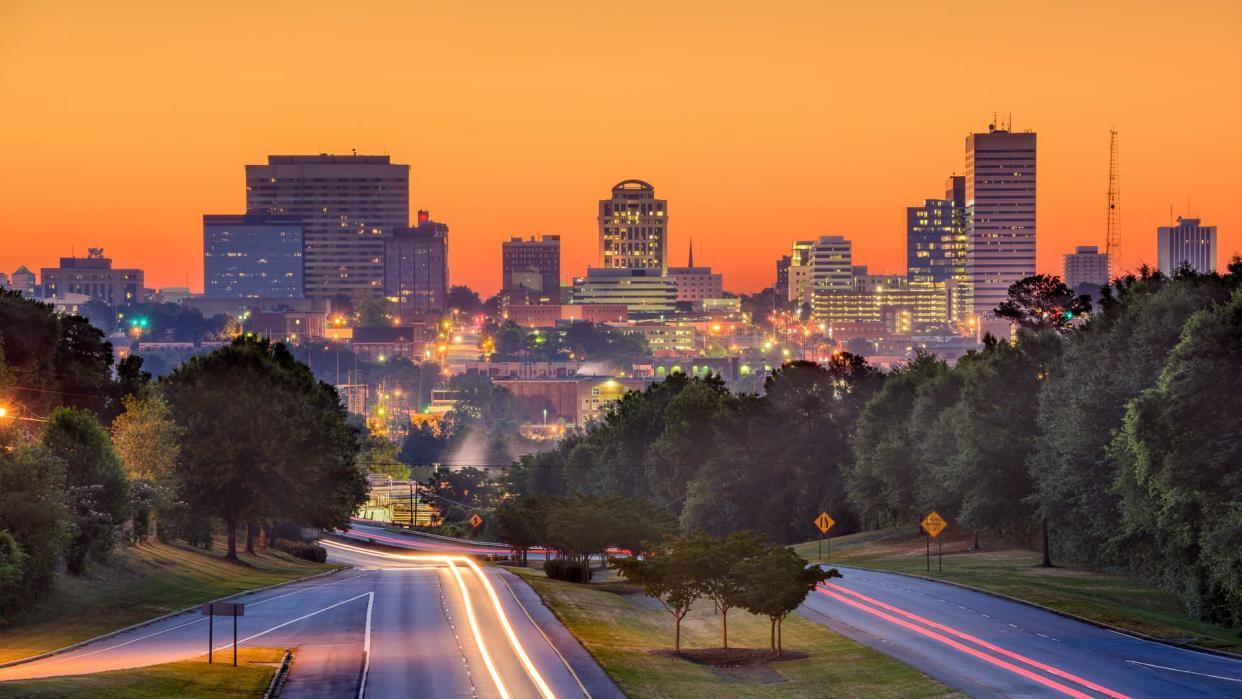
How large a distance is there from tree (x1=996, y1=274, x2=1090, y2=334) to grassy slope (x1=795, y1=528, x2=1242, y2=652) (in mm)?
16683

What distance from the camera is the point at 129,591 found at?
8000cm

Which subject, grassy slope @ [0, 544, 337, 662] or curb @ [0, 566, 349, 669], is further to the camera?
grassy slope @ [0, 544, 337, 662]

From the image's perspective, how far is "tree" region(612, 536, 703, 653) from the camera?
6412cm

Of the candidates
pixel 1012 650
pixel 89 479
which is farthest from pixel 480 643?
pixel 89 479

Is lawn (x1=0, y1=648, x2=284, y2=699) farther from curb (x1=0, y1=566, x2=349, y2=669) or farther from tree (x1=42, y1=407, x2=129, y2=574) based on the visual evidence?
tree (x1=42, y1=407, x2=129, y2=574)

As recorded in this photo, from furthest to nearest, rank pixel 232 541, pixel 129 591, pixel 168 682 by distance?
pixel 232 541, pixel 129 591, pixel 168 682

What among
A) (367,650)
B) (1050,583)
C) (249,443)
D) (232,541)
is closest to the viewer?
(367,650)

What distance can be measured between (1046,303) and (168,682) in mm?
82603

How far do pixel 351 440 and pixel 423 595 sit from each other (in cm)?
5097

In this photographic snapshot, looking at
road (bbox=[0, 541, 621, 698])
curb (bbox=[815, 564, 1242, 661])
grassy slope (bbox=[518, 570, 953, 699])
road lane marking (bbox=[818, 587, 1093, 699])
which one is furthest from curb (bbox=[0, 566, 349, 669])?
curb (bbox=[815, 564, 1242, 661])

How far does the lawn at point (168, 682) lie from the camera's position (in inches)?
1817

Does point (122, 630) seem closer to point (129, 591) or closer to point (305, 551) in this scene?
point (129, 591)

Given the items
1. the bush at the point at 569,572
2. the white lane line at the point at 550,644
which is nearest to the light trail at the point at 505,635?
the white lane line at the point at 550,644

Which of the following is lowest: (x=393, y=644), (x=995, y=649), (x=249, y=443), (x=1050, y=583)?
(x=393, y=644)
